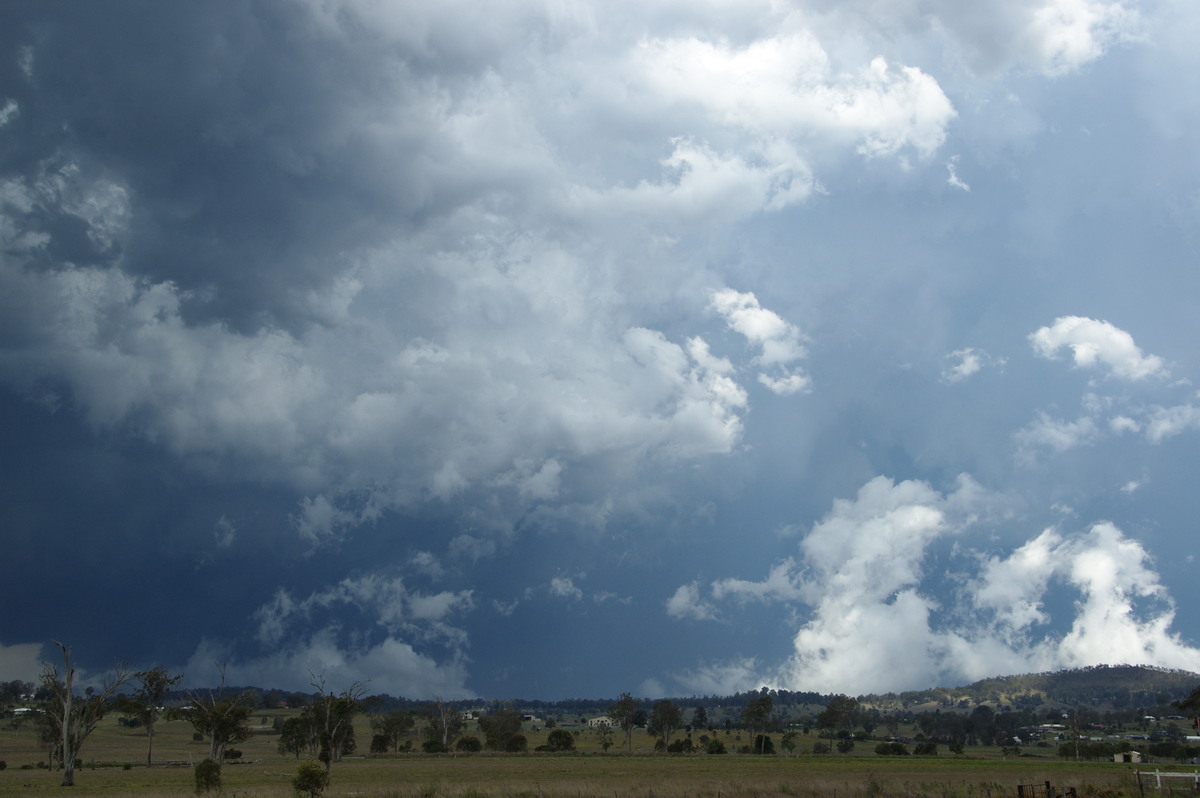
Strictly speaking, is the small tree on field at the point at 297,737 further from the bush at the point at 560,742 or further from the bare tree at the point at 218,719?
the bush at the point at 560,742

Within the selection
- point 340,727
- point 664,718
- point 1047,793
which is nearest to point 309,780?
point 1047,793

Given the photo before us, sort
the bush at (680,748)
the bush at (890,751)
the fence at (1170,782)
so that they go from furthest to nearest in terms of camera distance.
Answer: the bush at (680,748), the bush at (890,751), the fence at (1170,782)

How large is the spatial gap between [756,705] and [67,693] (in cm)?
10409

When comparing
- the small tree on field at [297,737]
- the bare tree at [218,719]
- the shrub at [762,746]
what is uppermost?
the bare tree at [218,719]

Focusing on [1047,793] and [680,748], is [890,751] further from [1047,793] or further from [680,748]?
[1047,793]

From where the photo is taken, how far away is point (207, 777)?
155 feet

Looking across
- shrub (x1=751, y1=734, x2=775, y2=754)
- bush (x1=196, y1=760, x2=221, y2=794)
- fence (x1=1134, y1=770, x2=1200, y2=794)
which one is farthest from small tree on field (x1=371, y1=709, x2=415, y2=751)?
fence (x1=1134, y1=770, x2=1200, y2=794)

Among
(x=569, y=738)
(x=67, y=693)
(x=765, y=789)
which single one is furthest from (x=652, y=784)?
(x=569, y=738)

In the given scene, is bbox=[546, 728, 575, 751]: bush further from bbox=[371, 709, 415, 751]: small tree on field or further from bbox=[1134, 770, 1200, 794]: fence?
bbox=[1134, 770, 1200, 794]: fence

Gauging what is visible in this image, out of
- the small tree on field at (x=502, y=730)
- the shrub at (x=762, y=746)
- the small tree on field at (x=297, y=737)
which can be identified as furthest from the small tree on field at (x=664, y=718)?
the small tree on field at (x=297, y=737)

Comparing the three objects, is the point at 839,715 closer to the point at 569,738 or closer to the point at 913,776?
the point at 569,738

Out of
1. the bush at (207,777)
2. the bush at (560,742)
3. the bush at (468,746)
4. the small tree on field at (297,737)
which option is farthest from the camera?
the bush at (560,742)

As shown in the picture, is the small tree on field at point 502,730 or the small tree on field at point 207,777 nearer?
the small tree on field at point 207,777

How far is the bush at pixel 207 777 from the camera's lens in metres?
46.6
